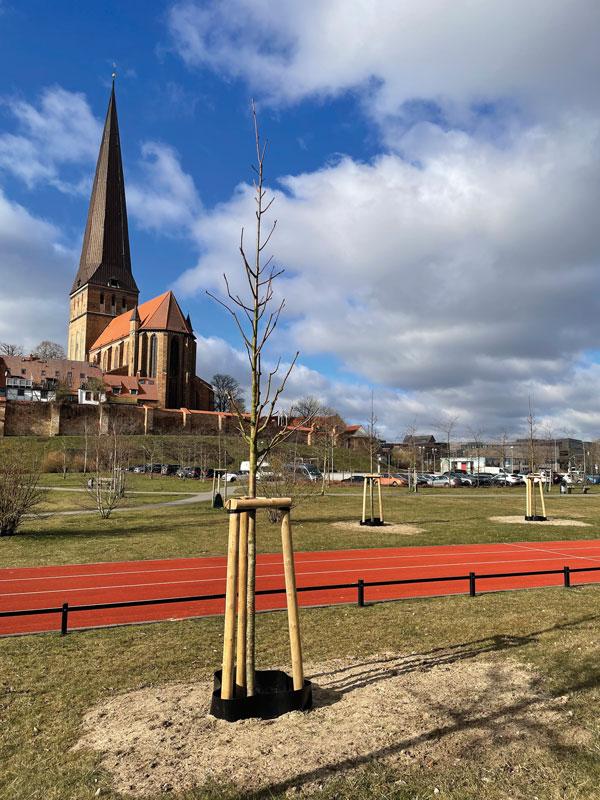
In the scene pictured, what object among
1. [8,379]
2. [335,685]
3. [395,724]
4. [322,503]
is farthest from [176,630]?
[8,379]

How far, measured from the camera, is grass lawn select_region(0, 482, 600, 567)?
1714 cm

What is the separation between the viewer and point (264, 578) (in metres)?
13.1

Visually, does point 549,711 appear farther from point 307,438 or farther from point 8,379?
point 8,379

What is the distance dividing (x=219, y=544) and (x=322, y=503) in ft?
54.1

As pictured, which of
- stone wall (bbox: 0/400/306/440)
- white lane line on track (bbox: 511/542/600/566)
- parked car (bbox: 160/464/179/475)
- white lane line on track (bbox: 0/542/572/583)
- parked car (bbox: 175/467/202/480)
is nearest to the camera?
white lane line on track (bbox: 0/542/572/583)

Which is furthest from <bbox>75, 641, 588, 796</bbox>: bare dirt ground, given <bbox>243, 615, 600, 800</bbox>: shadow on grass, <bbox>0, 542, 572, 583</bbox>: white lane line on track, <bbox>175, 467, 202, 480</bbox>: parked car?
<bbox>175, 467, 202, 480</bbox>: parked car

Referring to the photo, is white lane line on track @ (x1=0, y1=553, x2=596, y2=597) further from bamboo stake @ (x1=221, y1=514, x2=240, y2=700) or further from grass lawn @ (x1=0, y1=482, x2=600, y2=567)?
bamboo stake @ (x1=221, y1=514, x2=240, y2=700)

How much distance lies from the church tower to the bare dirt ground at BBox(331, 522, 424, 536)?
10263 cm

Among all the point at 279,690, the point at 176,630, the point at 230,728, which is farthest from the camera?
the point at 176,630

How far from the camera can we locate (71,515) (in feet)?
90.2

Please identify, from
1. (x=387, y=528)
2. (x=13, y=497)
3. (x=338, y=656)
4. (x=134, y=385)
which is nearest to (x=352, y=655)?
(x=338, y=656)

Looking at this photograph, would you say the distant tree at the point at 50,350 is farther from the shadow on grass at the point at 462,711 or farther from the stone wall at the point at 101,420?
the shadow on grass at the point at 462,711

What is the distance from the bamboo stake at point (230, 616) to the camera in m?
5.31

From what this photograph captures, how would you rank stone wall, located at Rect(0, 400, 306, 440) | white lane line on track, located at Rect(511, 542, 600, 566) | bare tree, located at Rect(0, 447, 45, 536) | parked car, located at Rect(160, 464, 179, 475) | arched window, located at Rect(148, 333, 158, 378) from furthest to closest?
1. arched window, located at Rect(148, 333, 158, 378)
2. stone wall, located at Rect(0, 400, 306, 440)
3. parked car, located at Rect(160, 464, 179, 475)
4. bare tree, located at Rect(0, 447, 45, 536)
5. white lane line on track, located at Rect(511, 542, 600, 566)
